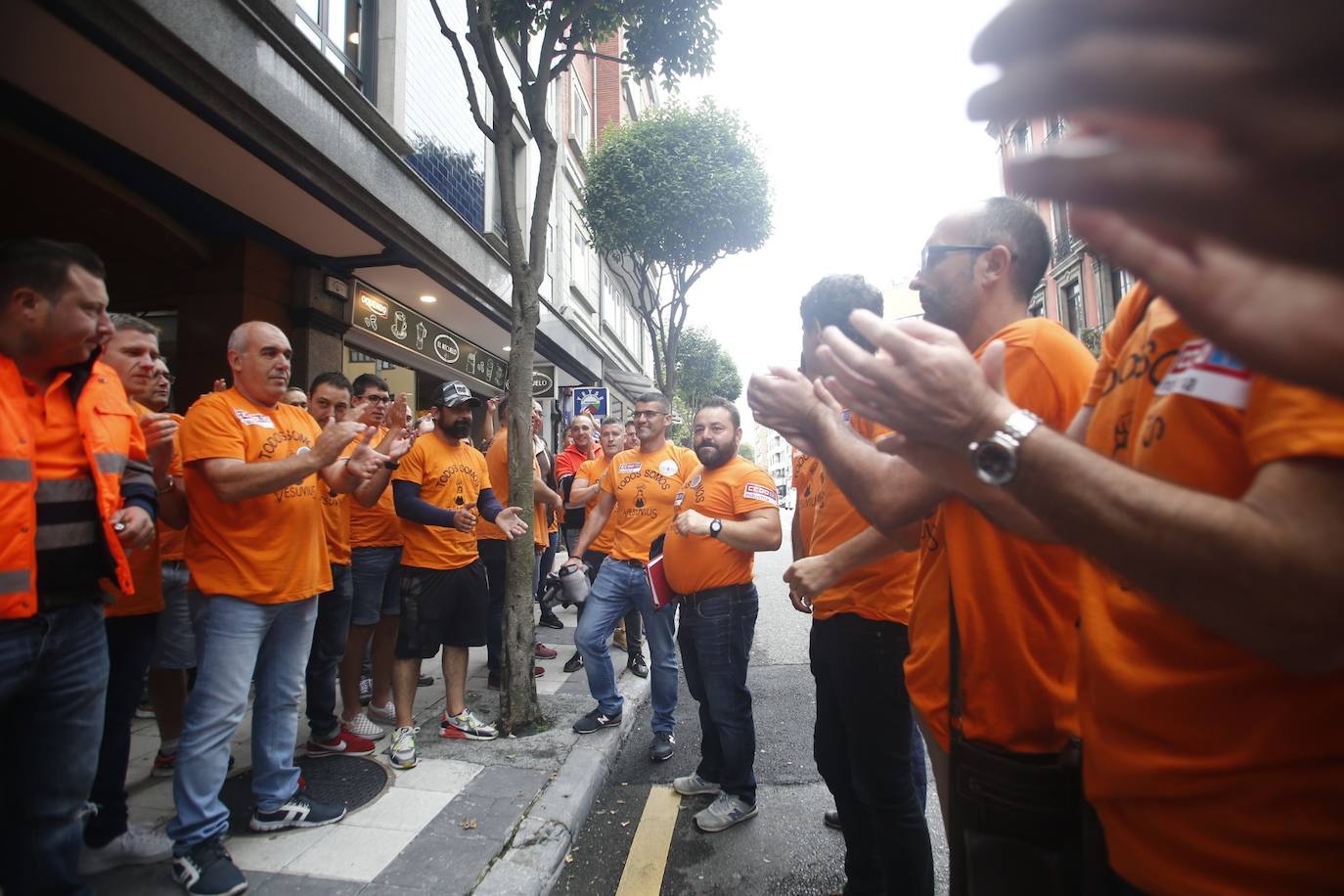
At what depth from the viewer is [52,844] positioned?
6.93ft

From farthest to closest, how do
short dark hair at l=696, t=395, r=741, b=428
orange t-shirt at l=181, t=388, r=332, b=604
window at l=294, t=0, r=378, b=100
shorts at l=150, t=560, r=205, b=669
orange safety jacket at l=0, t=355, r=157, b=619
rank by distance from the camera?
window at l=294, t=0, r=378, b=100 < short dark hair at l=696, t=395, r=741, b=428 < shorts at l=150, t=560, r=205, b=669 < orange t-shirt at l=181, t=388, r=332, b=604 < orange safety jacket at l=0, t=355, r=157, b=619

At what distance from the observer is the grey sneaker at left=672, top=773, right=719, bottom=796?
361 centimetres

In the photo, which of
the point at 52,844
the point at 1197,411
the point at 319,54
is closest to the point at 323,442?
the point at 52,844

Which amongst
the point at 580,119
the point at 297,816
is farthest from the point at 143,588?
the point at 580,119

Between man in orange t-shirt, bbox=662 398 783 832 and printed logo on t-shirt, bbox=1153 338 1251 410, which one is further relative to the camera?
man in orange t-shirt, bbox=662 398 783 832

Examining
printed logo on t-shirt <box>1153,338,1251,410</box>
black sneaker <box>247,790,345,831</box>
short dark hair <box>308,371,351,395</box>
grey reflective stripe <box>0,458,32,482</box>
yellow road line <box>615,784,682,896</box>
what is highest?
short dark hair <box>308,371,351,395</box>

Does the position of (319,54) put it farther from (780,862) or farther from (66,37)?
(780,862)

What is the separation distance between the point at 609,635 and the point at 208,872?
7.76 feet

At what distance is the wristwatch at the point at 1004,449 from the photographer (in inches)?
37.6

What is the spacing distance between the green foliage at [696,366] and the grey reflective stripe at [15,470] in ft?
92.2

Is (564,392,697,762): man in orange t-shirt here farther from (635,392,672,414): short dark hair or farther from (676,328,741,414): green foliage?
(676,328,741,414): green foliage

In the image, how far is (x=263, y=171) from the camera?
544cm

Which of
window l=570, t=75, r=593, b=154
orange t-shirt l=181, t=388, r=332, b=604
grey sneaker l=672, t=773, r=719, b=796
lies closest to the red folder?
grey sneaker l=672, t=773, r=719, b=796

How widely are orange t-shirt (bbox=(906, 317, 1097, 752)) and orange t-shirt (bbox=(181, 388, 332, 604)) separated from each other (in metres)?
2.85
